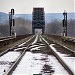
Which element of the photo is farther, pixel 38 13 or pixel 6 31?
pixel 6 31

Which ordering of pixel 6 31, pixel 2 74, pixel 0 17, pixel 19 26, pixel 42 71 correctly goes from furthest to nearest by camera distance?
1. pixel 19 26
2. pixel 0 17
3. pixel 6 31
4. pixel 42 71
5. pixel 2 74

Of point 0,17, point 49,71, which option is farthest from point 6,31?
point 49,71

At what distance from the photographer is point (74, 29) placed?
19762cm

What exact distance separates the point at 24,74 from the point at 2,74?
2.59ft

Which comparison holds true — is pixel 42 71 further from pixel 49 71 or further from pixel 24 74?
pixel 24 74

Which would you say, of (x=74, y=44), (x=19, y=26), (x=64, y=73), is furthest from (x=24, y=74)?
(x=19, y=26)

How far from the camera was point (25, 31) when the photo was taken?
199750 mm

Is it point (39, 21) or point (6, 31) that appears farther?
point (6, 31)

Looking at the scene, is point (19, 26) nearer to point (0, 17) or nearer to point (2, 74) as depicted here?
point (0, 17)

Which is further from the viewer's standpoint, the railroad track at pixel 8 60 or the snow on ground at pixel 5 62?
the snow on ground at pixel 5 62

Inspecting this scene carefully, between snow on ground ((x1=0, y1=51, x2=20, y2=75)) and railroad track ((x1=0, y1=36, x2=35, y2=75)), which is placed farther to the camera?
snow on ground ((x1=0, y1=51, x2=20, y2=75))

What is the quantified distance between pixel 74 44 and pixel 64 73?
1895cm

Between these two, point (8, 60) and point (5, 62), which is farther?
point (8, 60)

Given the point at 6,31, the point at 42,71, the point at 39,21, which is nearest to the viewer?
the point at 42,71
